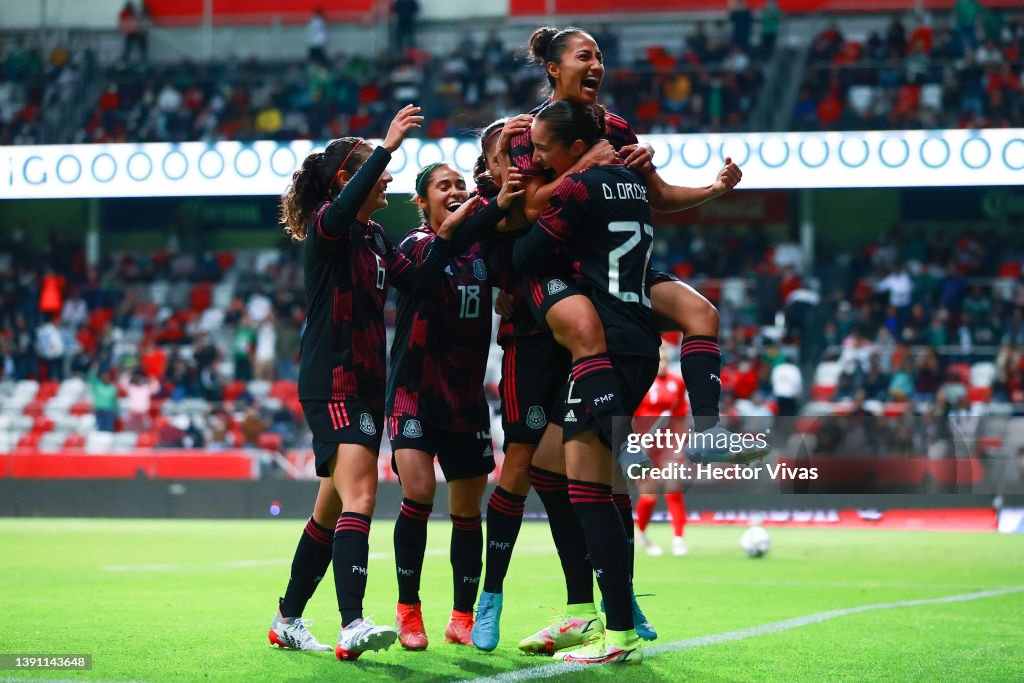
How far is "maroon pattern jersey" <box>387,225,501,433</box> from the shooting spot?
213 inches

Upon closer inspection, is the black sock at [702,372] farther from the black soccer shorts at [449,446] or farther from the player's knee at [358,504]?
the player's knee at [358,504]

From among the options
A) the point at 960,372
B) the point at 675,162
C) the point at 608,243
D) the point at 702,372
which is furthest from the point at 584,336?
the point at 960,372

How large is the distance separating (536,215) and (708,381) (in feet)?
3.01

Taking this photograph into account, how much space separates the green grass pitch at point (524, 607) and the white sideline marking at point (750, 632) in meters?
0.07

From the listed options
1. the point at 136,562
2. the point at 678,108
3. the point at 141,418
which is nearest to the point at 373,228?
the point at 136,562

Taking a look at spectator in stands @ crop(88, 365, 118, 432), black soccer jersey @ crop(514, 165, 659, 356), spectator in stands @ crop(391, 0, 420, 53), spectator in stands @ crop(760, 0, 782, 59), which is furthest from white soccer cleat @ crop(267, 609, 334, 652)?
spectator in stands @ crop(391, 0, 420, 53)

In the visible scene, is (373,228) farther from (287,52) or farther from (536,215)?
(287,52)

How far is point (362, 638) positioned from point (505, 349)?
141cm

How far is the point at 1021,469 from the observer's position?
544 inches

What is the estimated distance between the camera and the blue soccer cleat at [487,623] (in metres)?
5.18

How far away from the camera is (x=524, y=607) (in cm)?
703

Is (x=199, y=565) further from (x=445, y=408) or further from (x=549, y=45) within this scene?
(x=549, y=45)

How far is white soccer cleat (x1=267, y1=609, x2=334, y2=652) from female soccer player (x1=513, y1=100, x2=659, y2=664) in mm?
1022

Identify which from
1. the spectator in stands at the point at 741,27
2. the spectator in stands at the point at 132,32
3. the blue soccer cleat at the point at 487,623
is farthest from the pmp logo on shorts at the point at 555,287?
the spectator in stands at the point at 132,32
